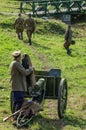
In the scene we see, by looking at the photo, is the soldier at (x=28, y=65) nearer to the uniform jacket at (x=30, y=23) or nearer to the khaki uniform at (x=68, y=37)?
the khaki uniform at (x=68, y=37)

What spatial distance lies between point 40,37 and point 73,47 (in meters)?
3.53

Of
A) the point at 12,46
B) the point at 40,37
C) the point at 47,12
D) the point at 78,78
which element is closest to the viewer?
the point at 78,78

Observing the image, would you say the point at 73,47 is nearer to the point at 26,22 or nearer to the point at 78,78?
the point at 26,22

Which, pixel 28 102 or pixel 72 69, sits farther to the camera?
pixel 72 69

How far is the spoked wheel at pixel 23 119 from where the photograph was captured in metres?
12.6

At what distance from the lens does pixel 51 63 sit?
23.7m

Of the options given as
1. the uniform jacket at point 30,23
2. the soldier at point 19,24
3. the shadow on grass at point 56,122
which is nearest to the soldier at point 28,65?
the shadow on grass at point 56,122

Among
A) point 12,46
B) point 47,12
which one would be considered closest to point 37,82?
point 12,46

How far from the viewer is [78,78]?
2033 centimetres

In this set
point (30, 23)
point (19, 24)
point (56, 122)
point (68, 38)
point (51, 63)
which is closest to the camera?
point (56, 122)

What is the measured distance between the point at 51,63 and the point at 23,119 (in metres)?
11.1

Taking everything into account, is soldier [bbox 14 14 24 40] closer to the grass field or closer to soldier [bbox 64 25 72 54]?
the grass field

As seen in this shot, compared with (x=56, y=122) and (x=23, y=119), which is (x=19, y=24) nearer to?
(x=56, y=122)

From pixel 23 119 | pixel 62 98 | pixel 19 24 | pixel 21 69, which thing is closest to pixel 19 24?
Answer: pixel 19 24
